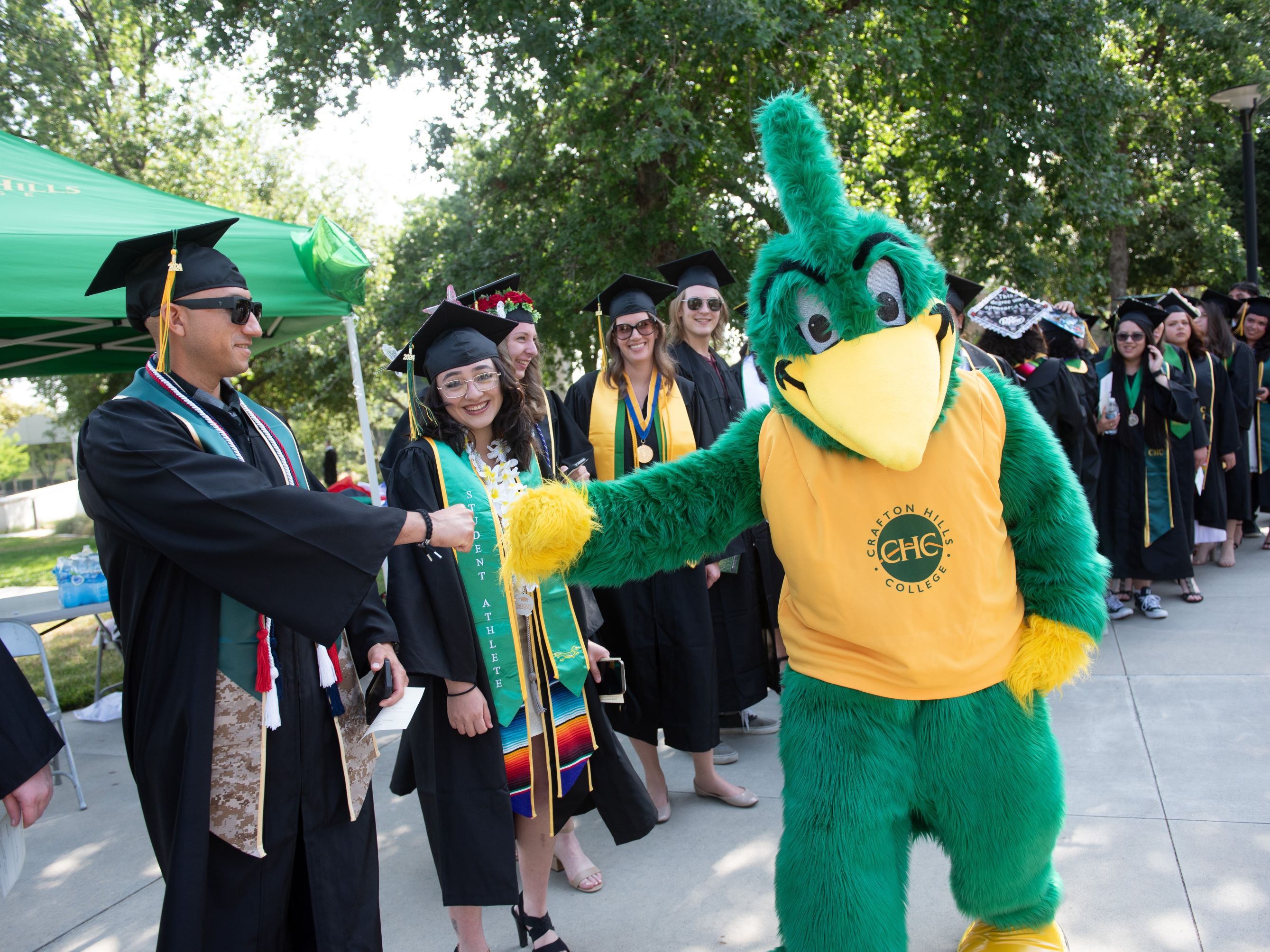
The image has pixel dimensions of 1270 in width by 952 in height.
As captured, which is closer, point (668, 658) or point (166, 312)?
point (166, 312)

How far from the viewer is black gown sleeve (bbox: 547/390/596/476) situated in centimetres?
380

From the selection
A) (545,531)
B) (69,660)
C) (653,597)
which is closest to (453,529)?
(545,531)

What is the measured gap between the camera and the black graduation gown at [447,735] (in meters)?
2.59

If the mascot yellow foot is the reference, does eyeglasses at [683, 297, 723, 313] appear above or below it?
above

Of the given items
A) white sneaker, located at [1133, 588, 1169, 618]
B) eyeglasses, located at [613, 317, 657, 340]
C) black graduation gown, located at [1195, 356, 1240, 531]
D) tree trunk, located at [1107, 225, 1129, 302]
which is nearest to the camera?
eyeglasses, located at [613, 317, 657, 340]

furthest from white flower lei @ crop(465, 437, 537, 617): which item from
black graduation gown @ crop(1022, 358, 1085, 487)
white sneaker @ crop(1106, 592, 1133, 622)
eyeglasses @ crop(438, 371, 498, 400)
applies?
white sneaker @ crop(1106, 592, 1133, 622)

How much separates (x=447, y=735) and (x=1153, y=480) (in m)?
5.81

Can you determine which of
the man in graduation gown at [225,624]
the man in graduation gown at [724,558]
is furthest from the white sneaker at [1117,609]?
the man in graduation gown at [225,624]

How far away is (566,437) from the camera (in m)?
3.84

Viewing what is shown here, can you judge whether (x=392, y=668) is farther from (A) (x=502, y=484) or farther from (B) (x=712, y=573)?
(B) (x=712, y=573)

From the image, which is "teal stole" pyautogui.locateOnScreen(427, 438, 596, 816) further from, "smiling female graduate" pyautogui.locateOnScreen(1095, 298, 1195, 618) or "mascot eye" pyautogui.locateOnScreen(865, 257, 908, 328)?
"smiling female graduate" pyautogui.locateOnScreen(1095, 298, 1195, 618)

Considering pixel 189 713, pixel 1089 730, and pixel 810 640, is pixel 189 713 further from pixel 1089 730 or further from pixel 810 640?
pixel 1089 730

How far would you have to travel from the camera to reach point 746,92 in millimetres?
10133

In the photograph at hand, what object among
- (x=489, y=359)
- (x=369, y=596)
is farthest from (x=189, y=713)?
(x=489, y=359)
